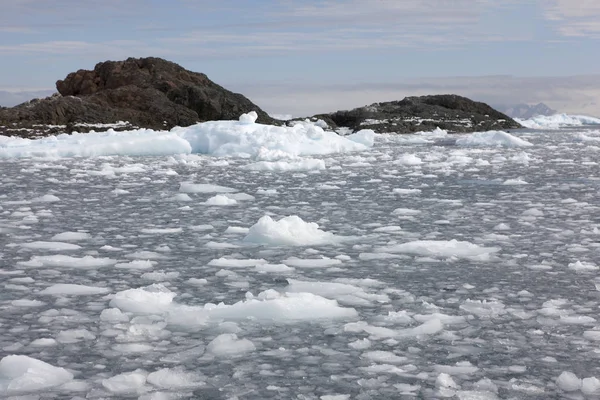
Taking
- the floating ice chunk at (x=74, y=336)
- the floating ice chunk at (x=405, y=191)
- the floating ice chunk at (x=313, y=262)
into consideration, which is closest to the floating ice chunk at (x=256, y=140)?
the floating ice chunk at (x=405, y=191)

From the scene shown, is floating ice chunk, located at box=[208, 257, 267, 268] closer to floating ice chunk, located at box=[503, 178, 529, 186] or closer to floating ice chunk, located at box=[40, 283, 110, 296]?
floating ice chunk, located at box=[40, 283, 110, 296]

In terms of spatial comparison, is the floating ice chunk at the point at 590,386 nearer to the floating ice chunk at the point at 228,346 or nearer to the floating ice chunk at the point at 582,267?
the floating ice chunk at the point at 228,346

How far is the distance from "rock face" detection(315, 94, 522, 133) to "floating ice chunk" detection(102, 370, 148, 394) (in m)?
36.2

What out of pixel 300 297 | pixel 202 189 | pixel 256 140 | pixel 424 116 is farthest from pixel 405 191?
pixel 424 116

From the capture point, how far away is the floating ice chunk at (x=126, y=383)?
274cm

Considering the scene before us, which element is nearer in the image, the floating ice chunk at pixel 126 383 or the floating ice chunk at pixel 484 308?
the floating ice chunk at pixel 126 383

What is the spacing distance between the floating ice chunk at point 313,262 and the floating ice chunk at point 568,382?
227cm

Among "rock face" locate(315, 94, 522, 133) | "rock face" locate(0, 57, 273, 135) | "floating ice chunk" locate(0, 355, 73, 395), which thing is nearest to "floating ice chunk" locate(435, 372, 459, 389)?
"floating ice chunk" locate(0, 355, 73, 395)

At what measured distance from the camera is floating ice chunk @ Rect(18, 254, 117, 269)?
16.1 feet

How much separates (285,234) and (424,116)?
40.2 meters

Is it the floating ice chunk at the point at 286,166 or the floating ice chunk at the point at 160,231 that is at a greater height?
the floating ice chunk at the point at 286,166

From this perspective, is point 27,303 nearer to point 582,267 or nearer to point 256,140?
point 582,267

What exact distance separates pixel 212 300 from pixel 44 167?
10.1 meters

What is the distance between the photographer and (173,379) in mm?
2824
